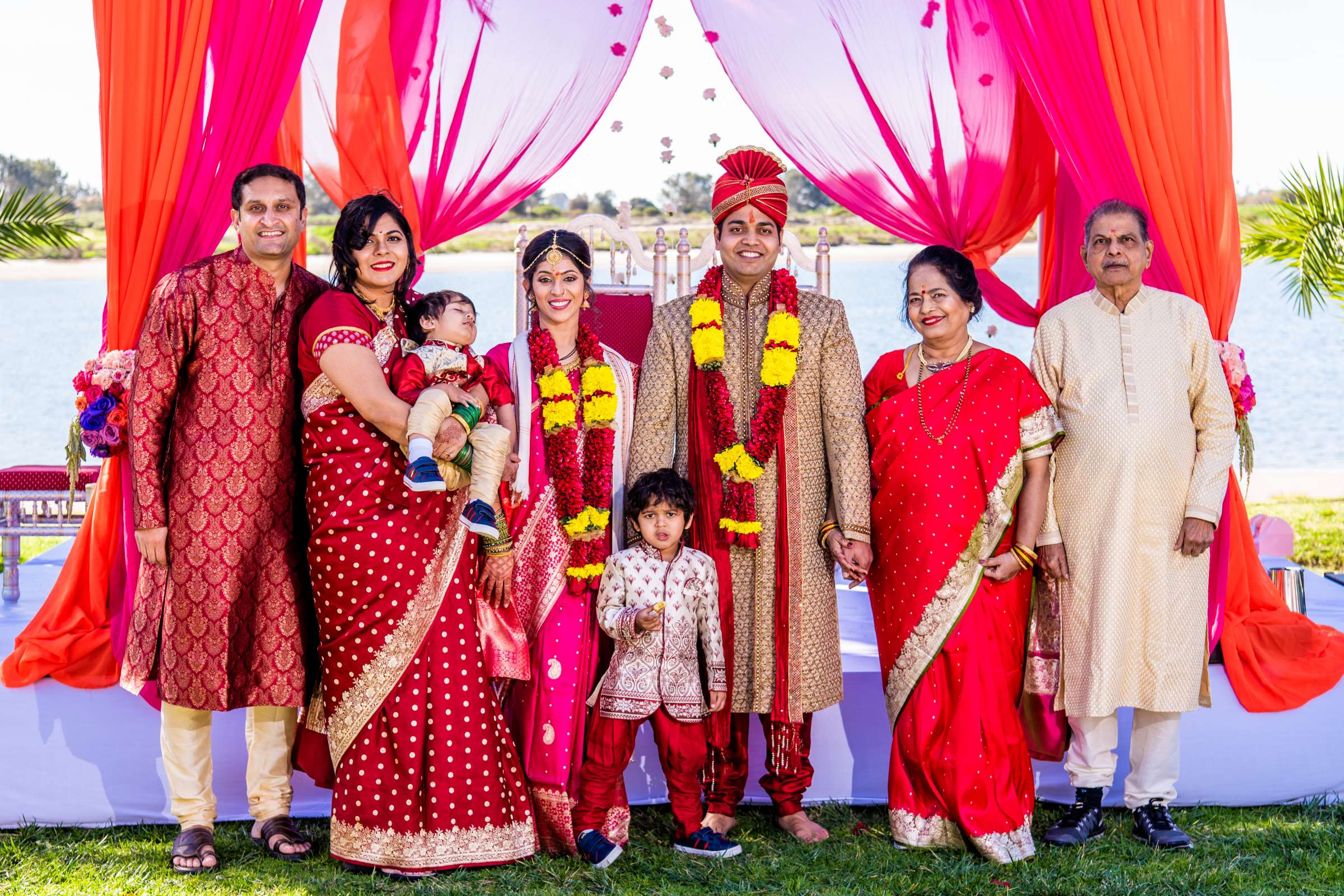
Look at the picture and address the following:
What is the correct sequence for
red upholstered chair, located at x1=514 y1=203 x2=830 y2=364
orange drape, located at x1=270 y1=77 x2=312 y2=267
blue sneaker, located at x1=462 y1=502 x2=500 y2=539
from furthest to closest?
red upholstered chair, located at x1=514 y1=203 x2=830 y2=364 < orange drape, located at x1=270 y1=77 x2=312 y2=267 < blue sneaker, located at x1=462 y1=502 x2=500 y2=539

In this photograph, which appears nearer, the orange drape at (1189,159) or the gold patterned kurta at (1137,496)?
the gold patterned kurta at (1137,496)

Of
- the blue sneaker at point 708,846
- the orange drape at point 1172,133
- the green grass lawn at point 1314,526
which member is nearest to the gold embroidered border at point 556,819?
the blue sneaker at point 708,846

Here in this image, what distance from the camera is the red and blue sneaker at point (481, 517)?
273 centimetres

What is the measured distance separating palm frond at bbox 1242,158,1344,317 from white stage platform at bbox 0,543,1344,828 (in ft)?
11.0

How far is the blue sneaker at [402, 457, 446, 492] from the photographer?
262 cm

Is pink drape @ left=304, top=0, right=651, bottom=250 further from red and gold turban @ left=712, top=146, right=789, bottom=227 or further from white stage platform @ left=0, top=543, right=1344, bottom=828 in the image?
white stage platform @ left=0, top=543, right=1344, bottom=828

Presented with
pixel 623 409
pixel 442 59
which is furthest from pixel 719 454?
pixel 442 59

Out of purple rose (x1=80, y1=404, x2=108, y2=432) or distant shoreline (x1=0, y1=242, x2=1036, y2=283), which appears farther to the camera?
distant shoreline (x1=0, y1=242, x2=1036, y2=283)

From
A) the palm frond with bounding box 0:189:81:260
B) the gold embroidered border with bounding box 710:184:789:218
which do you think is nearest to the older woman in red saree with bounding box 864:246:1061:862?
the gold embroidered border with bounding box 710:184:789:218

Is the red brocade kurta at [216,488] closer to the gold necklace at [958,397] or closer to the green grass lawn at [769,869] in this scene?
the green grass lawn at [769,869]

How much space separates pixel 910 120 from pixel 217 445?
2713mm

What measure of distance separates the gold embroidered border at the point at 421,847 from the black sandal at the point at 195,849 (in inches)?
12.8

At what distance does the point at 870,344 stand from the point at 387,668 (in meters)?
20.6

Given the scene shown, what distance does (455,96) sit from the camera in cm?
432
